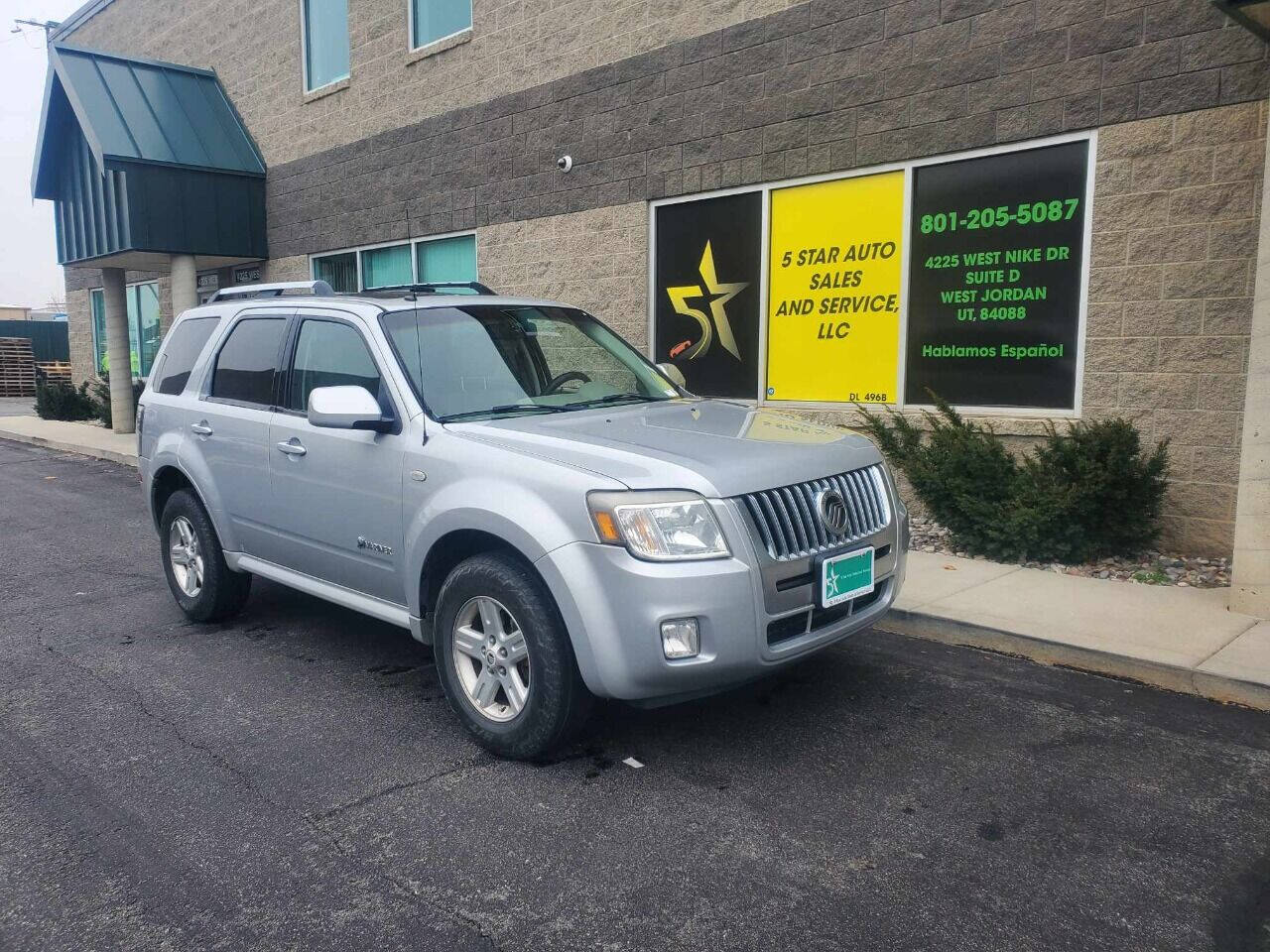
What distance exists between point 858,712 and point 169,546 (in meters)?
4.28

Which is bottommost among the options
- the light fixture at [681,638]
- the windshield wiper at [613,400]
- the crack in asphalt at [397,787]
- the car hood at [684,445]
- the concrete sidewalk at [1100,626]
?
the crack in asphalt at [397,787]

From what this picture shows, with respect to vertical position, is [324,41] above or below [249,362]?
above

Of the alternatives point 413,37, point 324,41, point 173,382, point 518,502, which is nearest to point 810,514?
point 518,502

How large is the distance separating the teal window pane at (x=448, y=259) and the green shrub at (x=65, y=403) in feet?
33.7

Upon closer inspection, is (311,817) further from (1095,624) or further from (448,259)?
(448,259)

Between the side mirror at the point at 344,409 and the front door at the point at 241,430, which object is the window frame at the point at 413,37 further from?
the side mirror at the point at 344,409

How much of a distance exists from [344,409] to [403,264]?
32.5ft

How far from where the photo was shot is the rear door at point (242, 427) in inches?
213

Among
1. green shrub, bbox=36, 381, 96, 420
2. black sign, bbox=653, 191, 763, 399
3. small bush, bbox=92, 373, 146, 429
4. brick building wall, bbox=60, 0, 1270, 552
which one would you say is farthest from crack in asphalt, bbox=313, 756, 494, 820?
green shrub, bbox=36, 381, 96, 420

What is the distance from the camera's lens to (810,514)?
13.2ft

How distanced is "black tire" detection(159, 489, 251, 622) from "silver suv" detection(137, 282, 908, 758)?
0.01 metres

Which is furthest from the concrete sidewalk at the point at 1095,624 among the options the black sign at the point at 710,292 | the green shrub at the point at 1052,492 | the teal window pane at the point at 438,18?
the teal window pane at the point at 438,18

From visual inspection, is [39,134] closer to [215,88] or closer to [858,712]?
[215,88]

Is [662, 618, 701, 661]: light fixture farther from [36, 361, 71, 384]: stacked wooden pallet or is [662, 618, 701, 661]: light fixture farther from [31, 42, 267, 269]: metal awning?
[36, 361, 71, 384]: stacked wooden pallet
